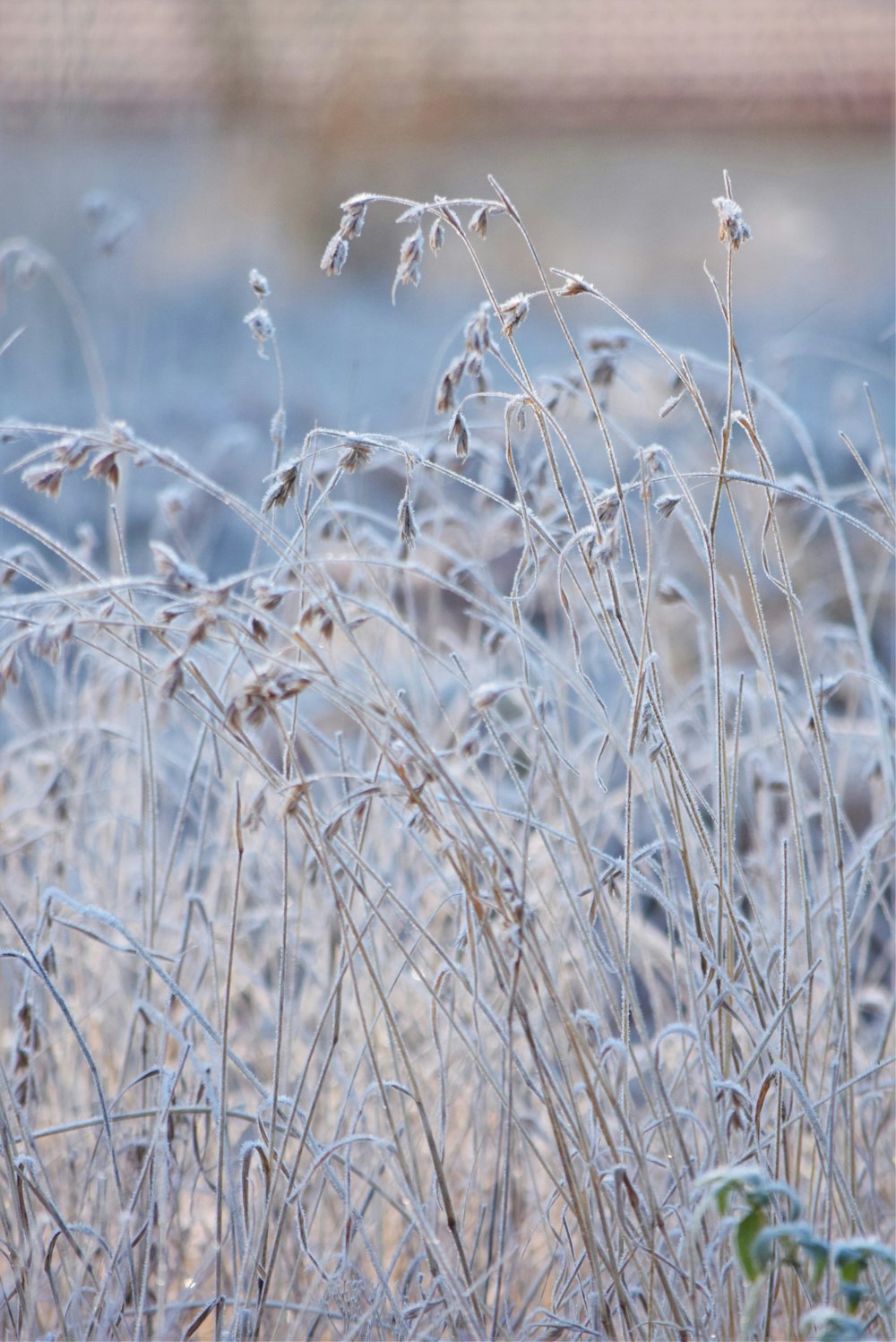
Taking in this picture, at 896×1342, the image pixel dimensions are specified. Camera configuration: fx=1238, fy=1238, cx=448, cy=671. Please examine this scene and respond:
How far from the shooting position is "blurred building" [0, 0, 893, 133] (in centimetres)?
752

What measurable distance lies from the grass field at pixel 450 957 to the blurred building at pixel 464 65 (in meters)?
6.61

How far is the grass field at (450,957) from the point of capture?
0.94m

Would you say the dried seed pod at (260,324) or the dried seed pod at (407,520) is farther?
the dried seed pod at (260,324)

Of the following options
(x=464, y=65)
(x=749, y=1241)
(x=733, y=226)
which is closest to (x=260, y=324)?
(x=733, y=226)

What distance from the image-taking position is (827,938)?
3.39 feet

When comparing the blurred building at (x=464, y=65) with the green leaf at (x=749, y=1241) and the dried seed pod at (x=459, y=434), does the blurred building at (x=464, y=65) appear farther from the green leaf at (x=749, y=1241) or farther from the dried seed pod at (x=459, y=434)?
the green leaf at (x=749, y=1241)

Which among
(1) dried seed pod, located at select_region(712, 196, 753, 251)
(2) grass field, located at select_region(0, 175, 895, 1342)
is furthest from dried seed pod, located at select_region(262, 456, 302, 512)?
(1) dried seed pod, located at select_region(712, 196, 753, 251)

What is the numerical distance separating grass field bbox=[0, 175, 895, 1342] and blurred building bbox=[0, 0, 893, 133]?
661cm

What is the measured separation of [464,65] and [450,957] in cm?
819

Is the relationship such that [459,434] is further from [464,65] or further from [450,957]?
[464,65]

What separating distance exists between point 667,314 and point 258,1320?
6.56m

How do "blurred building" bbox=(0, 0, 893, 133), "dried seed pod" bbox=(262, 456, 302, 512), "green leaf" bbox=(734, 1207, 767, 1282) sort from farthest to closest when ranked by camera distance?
"blurred building" bbox=(0, 0, 893, 133) < "dried seed pod" bbox=(262, 456, 302, 512) < "green leaf" bbox=(734, 1207, 767, 1282)

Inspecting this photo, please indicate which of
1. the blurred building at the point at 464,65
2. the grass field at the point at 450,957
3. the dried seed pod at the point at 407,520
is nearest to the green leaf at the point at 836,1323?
the grass field at the point at 450,957

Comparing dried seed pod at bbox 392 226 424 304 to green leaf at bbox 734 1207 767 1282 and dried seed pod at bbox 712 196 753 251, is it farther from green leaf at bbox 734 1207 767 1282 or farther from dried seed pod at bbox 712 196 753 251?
green leaf at bbox 734 1207 767 1282
